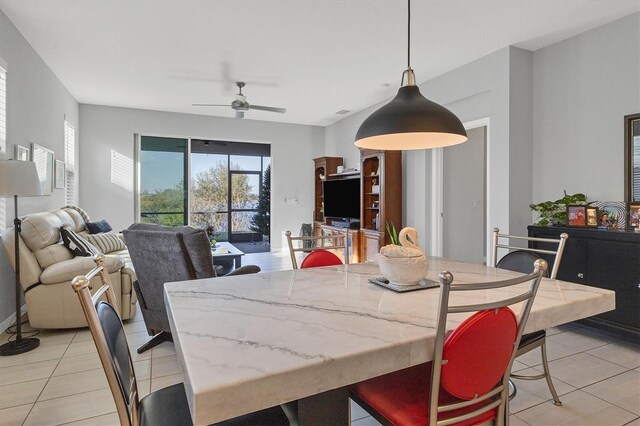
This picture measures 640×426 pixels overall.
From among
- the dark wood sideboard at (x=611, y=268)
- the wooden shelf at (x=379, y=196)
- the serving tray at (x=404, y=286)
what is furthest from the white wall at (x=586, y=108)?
the serving tray at (x=404, y=286)

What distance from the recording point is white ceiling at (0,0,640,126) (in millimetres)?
3072

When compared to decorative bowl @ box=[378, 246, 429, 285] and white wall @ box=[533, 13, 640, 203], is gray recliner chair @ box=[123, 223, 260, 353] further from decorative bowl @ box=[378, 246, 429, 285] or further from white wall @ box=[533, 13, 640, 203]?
white wall @ box=[533, 13, 640, 203]

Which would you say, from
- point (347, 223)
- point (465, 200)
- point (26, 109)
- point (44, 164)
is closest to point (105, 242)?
point (44, 164)

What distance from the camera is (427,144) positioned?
2125 mm

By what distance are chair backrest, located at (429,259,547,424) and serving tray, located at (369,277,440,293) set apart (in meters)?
0.47

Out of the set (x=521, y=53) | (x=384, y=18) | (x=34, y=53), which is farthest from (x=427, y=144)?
(x=34, y=53)

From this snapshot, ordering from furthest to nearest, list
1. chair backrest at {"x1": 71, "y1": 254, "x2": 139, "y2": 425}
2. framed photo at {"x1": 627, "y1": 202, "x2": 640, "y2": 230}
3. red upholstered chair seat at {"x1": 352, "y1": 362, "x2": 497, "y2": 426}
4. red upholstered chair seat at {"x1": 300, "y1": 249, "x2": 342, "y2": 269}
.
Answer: framed photo at {"x1": 627, "y1": 202, "x2": 640, "y2": 230} < red upholstered chair seat at {"x1": 300, "y1": 249, "x2": 342, "y2": 269} < red upholstered chair seat at {"x1": 352, "y1": 362, "x2": 497, "y2": 426} < chair backrest at {"x1": 71, "y1": 254, "x2": 139, "y2": 425}

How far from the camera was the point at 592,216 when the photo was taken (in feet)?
10.3

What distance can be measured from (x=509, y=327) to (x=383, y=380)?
490mm

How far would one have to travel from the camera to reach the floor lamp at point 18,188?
2.61 m

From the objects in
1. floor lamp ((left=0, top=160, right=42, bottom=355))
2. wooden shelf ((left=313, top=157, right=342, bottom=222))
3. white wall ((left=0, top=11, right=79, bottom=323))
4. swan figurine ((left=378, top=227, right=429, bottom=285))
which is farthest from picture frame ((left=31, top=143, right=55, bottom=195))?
wooden shelf ((left=313, top=157, right=342, bottom=222))

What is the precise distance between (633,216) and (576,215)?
393 millimetres

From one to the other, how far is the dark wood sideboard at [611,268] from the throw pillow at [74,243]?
4375 millimetres

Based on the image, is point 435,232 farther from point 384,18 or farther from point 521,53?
point 384,18
